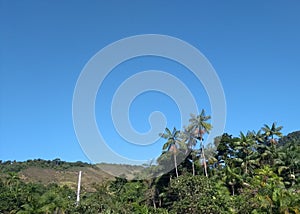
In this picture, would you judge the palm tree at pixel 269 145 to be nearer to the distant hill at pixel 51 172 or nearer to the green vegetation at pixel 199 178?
the green vegetation at pixel 199 178

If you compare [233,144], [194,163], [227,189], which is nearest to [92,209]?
[227,189]

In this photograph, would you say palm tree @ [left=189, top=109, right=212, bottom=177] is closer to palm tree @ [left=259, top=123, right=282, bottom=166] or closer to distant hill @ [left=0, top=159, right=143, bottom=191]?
palm tree @ [left=259, top=123, right=282, bottom=166]

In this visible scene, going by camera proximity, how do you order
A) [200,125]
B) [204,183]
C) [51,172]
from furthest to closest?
[51,172] → [200,125] → [204,183]

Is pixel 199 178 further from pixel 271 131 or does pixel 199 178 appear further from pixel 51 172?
pixel 51 172

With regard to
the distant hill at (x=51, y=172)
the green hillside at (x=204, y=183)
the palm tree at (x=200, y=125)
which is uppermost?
the distant hill at (x=51, y=172)

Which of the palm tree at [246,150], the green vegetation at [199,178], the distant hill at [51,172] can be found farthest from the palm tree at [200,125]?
the distant hill at [51,172]

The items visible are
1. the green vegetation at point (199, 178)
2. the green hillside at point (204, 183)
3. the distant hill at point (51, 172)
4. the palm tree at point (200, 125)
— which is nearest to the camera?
the green hillside at point (204, 183)

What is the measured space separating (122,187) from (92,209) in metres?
29.2

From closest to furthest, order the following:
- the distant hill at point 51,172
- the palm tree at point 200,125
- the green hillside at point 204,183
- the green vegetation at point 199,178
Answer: the green hillside at point 204,183 → the green vegetation at point 199,178 → the palm tree at point 200,125 → the distant hill at point 51,172

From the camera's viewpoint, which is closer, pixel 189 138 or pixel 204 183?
pixel 204 183

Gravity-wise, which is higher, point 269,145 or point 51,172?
point 51,172

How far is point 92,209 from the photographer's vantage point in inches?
1019

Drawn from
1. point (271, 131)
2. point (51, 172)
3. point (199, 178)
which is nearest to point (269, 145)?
point (271, 131)

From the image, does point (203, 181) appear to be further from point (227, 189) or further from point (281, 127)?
point (281, 127)
